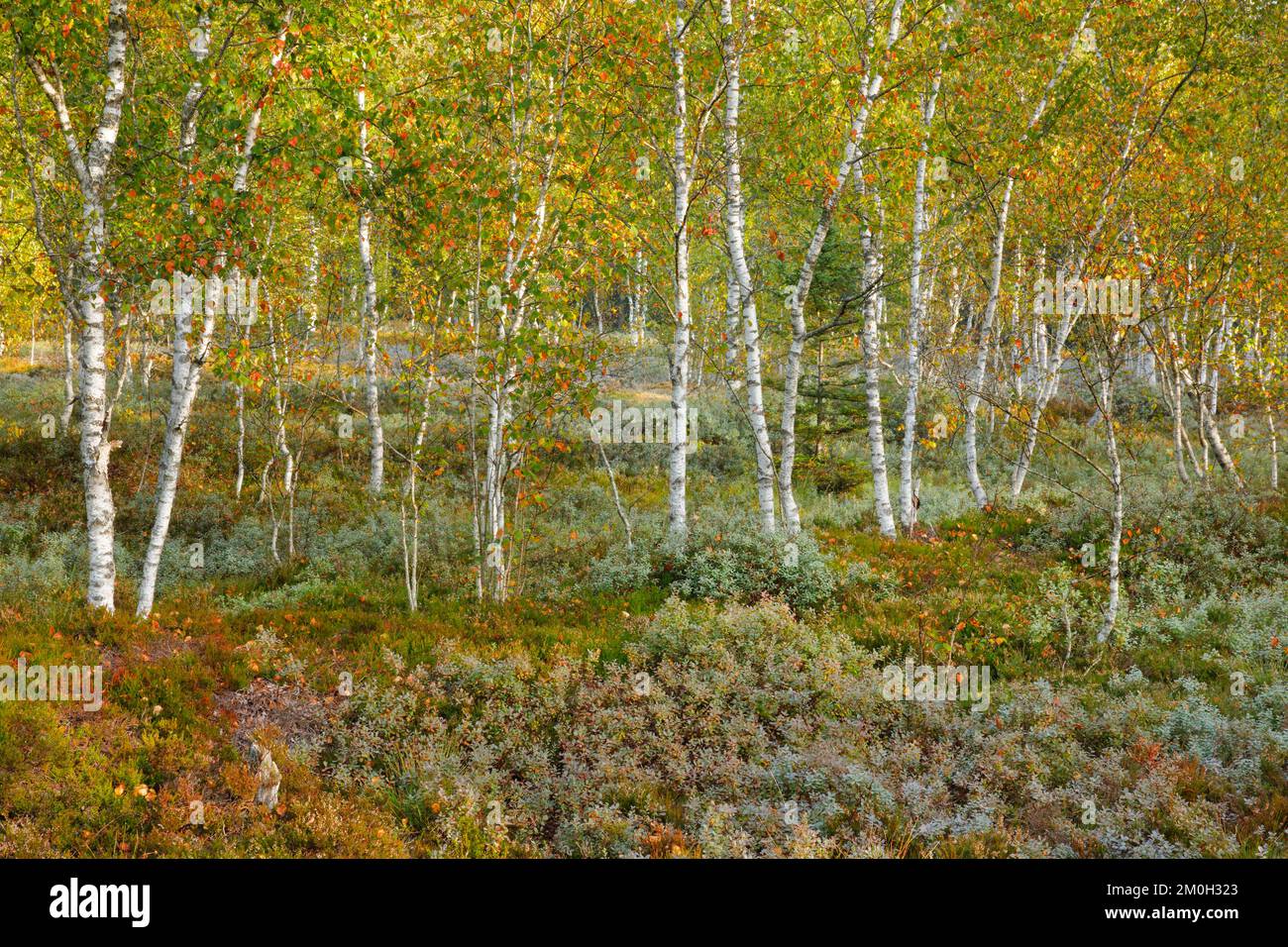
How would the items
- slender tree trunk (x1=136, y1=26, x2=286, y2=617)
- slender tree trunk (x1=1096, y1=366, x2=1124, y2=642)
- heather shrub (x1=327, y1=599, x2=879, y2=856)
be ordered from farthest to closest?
slender tree trunk (x1=1096, y1=366, x2=1124, y2=642), slender tree trunk (x1=136, y1=26, x2=286, y2=617), heather shrub (x1=327, y1=599, x2=879, y2=856)

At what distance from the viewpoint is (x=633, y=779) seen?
23.3 ft

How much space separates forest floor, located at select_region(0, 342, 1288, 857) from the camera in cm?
625

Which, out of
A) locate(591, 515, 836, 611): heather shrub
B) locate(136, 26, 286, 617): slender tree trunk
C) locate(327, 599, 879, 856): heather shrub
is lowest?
locate(327, 599, 879, 856): heather shrub

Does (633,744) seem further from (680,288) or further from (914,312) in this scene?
(914,312)

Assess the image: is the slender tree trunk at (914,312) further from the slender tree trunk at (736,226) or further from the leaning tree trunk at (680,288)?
the leaning tree trunk at (680,288)

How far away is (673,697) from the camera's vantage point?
28.5 ft

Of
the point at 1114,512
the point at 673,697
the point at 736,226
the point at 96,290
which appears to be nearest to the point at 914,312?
the point at 736,226

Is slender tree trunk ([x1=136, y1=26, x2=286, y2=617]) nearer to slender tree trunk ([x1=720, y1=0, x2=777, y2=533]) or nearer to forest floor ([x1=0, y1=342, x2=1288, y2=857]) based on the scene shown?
forest floor ([x1=0, y1=342, x2=1288, y2=857])

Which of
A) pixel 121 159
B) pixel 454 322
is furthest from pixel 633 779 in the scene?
pixel 121 159

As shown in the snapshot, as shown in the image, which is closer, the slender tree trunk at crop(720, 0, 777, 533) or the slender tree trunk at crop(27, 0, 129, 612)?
the slender tree trunk at crop(27, 0, 129, 612)

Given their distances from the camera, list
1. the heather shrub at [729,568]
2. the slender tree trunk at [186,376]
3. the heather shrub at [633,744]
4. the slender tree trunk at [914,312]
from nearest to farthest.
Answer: the heather shrub at [633,744]
the slender tree trunk at [186,376]
the heather shrub at [729,568]
the slender tree trunk at [914,312]

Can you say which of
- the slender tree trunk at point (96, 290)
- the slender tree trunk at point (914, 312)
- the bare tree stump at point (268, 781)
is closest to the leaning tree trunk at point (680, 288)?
the slender tree trunk at point (914, 312)

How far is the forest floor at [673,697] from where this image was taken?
625 cm

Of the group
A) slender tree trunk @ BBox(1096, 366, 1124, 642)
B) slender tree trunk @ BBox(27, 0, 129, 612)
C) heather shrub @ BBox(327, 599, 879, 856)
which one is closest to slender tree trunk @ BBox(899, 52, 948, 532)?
slender tree trunk @ BBox(1096, 366, 1124, 642)
